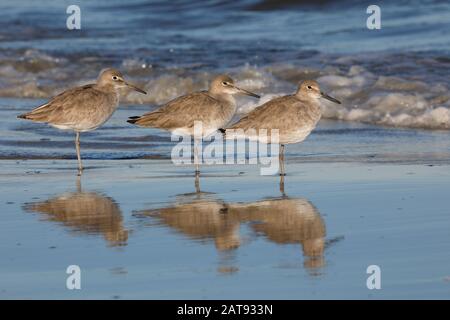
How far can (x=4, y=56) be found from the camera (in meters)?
17.7

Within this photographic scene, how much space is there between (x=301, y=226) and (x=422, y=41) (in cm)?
977

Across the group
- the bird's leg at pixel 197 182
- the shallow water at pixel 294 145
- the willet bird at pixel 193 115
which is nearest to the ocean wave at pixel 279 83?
the shallow water at pixel 294 145

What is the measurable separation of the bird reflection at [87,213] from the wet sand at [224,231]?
14mm

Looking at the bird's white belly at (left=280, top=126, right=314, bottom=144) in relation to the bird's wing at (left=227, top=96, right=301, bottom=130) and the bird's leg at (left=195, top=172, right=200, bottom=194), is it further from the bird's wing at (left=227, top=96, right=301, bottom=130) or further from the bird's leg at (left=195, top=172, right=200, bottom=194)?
the bird's leg at (left=195, top=172, right=200, bottom=194)

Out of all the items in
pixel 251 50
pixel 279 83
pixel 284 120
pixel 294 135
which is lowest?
pixel 294 135

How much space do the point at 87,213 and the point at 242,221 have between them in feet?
3.87

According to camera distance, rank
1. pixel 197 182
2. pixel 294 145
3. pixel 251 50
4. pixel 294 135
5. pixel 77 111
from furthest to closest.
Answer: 1. pixel 251 50
2. pixel 294 145
3. pixel 77 111
4. pixel 294 135
5. pixel 197 182

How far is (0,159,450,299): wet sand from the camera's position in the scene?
5.98 metres

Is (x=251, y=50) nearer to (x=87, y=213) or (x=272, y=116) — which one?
(x=272, y=116)

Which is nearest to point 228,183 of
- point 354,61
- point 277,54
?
point 354,61

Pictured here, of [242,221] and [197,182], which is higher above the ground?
[197,182]

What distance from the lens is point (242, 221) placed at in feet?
24.4

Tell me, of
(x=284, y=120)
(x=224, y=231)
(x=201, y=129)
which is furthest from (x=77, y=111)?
(x=224, y=231)
